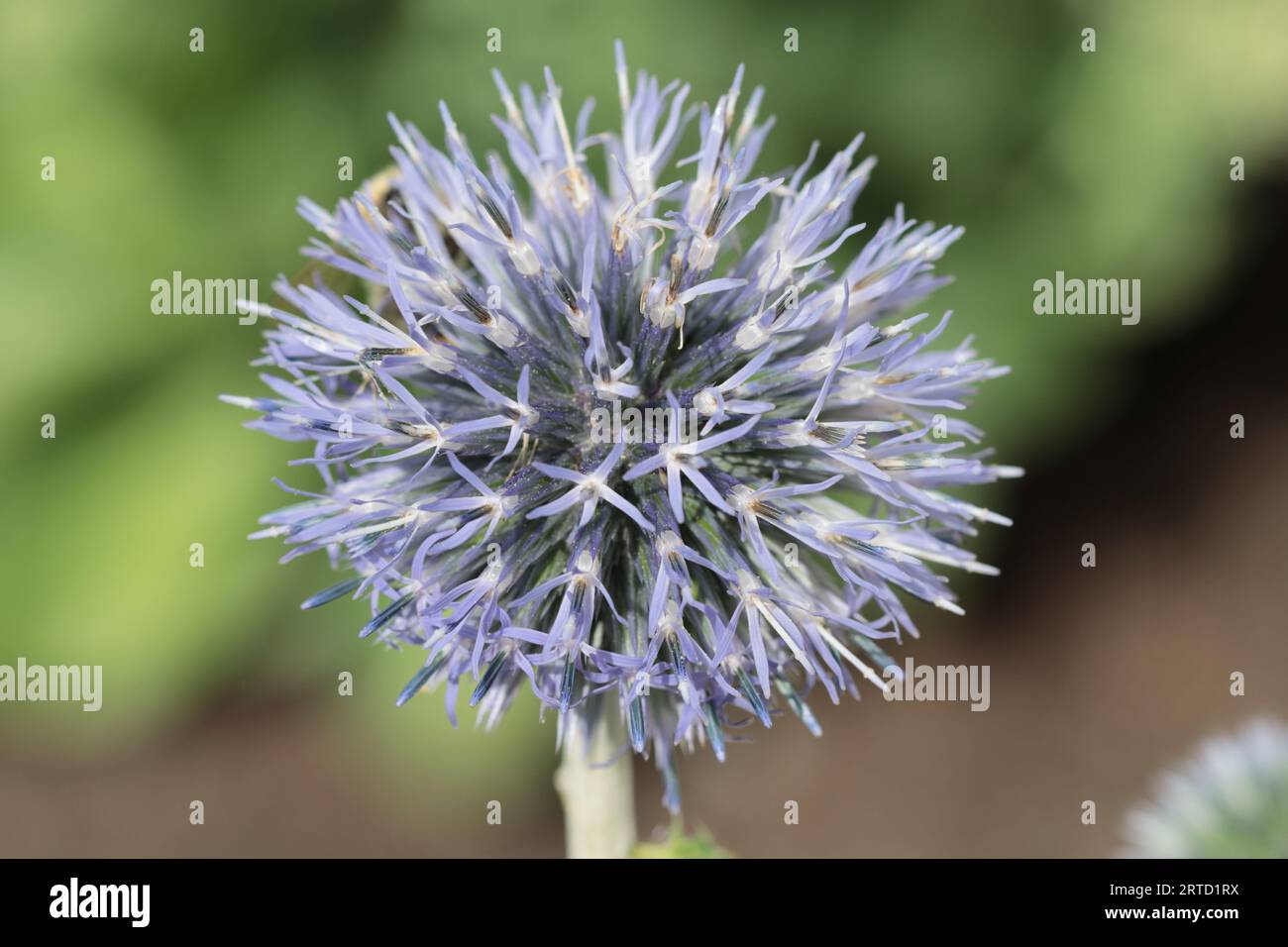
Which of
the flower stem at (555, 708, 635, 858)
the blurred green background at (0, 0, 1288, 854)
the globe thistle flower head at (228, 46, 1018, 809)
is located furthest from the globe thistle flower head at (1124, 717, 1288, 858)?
the flower stem at (555, 708, 635, 858)

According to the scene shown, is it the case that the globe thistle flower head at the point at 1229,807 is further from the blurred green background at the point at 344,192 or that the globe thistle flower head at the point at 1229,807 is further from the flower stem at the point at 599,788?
the flower stem at the point at 599,788

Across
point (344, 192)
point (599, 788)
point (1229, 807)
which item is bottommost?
point (1229, 807)

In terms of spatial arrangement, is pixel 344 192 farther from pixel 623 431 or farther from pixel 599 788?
pixel 599 788

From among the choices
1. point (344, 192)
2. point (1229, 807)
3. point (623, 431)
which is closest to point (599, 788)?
point (623, 431)

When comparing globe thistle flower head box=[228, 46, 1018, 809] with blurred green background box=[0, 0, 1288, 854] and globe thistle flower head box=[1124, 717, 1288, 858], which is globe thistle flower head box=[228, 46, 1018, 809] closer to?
blurred green background box=[0, 0, 1288, 854]

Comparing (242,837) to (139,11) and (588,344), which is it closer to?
(139,11)

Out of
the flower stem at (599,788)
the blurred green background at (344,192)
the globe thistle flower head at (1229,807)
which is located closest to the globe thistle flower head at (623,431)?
the flower stem at (599,788)
